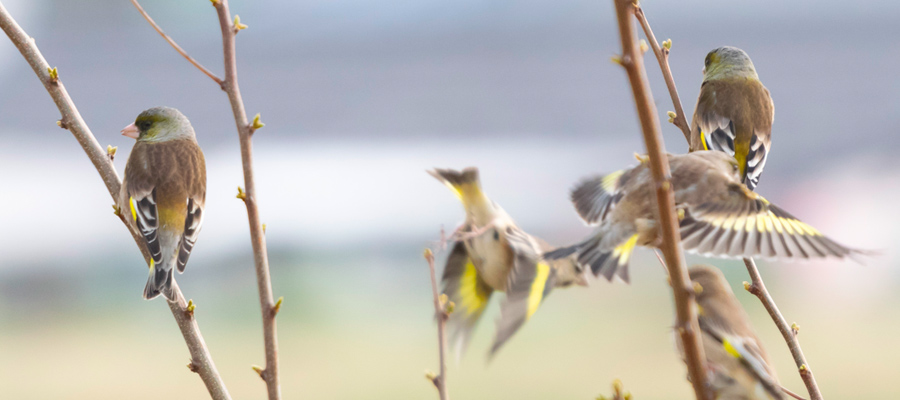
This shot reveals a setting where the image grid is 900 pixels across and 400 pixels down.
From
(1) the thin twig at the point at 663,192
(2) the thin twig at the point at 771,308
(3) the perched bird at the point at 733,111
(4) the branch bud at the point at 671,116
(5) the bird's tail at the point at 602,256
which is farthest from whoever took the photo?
(3) the perched bird at the point at 733,111

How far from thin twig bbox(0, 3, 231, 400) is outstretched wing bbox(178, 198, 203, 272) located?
75mm

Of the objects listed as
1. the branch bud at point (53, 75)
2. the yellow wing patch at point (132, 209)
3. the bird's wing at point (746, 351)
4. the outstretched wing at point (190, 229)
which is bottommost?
the bird's wing at point (746, 351)

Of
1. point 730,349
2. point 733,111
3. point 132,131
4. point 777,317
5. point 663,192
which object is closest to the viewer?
point 663,192

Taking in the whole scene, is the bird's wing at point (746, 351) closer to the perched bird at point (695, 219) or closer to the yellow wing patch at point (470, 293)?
the perched bird at point (695, 219)

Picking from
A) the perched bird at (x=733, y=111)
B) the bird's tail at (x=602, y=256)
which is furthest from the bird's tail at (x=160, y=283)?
the perched bird at (x=733, y=111)

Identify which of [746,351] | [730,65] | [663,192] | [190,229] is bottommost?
[746,351]

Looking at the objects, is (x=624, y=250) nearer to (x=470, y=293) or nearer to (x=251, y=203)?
(x=470, y=293)

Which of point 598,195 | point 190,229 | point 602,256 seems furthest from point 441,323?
point 190,229

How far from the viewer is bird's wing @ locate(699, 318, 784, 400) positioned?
550 mm

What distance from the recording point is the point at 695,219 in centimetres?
52

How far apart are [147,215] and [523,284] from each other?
49 centimetres

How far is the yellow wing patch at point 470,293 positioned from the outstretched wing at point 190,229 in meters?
0.36

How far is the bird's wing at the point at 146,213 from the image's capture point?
2.31 feet

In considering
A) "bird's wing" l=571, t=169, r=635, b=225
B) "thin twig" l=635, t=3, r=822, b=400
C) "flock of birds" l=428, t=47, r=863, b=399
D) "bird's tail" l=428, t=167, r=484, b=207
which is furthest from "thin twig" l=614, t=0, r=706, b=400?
"thin twig" l=635, t=3, r=822, b=400
